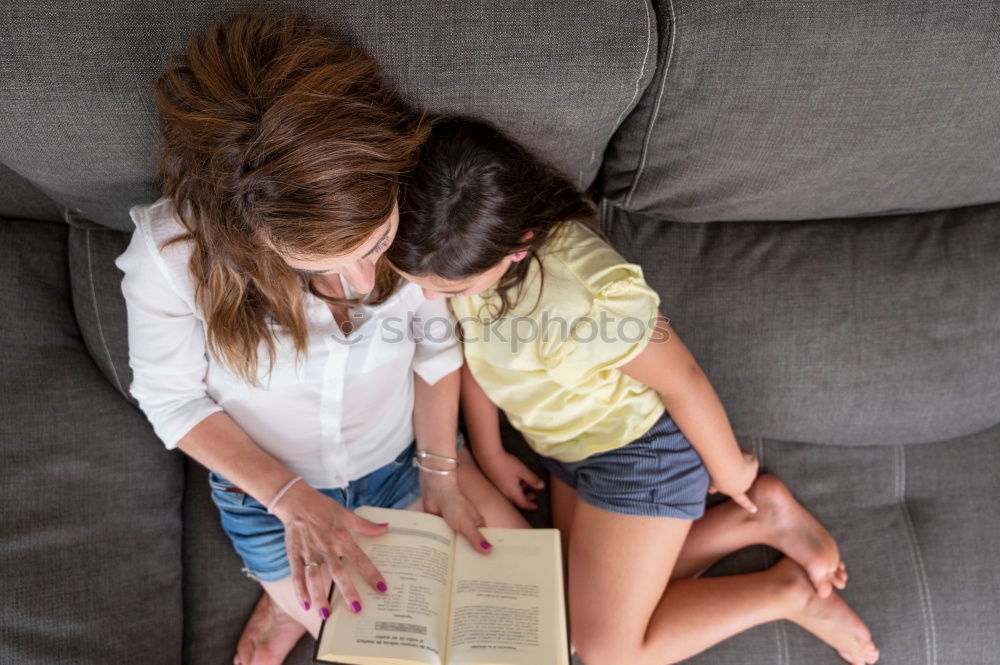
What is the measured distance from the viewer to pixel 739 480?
128cm

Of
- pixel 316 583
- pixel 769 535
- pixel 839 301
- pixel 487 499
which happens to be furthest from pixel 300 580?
pixel 839 301

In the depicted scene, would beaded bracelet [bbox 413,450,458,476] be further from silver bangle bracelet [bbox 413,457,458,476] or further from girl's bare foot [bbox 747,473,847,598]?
girl's bare foot [bbox 747,473,847,598]

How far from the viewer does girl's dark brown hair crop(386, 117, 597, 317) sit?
2.94 feet

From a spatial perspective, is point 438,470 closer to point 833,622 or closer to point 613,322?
point 613,322

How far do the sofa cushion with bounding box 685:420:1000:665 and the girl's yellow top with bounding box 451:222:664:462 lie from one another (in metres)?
0.38

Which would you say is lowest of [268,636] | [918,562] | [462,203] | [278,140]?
[268,636]

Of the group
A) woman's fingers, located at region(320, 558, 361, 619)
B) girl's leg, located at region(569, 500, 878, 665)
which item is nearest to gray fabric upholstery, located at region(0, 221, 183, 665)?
woman's fingers, located at region(320, 558, 361, 619)

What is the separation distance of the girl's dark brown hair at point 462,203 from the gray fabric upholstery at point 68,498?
67cm

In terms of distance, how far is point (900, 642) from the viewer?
126cm

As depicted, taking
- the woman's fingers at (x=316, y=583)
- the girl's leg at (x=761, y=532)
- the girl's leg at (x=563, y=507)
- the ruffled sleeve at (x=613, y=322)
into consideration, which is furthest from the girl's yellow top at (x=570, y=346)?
the woman's fingers at (x=316, y=583)

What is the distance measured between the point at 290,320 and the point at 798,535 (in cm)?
104

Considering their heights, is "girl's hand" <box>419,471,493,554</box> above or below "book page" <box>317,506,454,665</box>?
below

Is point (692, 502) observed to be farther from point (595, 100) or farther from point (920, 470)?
point (595, 100)

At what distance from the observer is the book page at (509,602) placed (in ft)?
3.19
